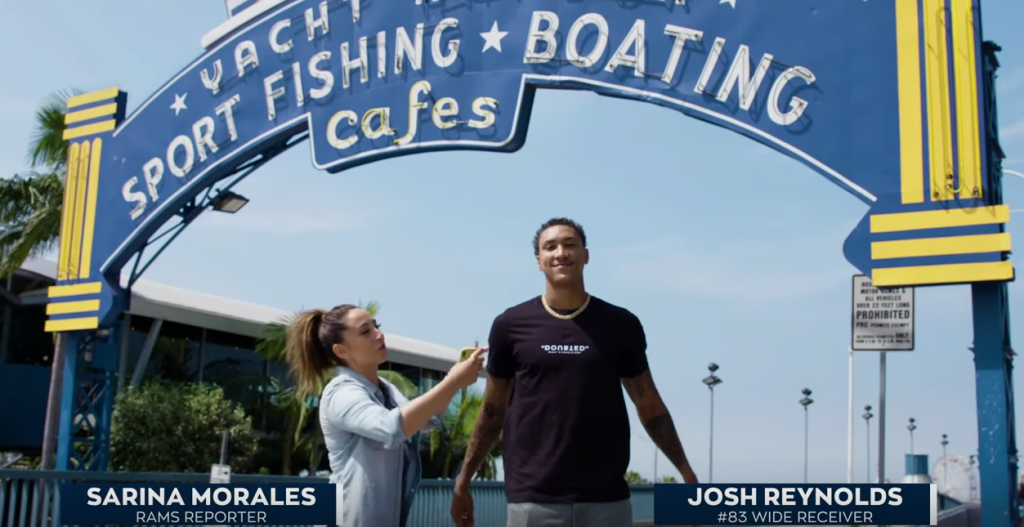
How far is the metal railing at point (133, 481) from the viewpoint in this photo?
11.1 meters

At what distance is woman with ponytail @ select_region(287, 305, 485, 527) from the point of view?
12.5ft

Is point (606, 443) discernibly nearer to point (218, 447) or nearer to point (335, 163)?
point (335, 163)

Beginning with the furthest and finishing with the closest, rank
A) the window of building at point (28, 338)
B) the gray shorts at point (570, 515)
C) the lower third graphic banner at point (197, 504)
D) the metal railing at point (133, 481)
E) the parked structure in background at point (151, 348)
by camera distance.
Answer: the window of building at point (28, 338) < the parked structure in background at point (151, 348) < the metal railing at point (133, 481) < the lower third graphic banner at point (197, 504) < the gray shorts at point (570, 515)

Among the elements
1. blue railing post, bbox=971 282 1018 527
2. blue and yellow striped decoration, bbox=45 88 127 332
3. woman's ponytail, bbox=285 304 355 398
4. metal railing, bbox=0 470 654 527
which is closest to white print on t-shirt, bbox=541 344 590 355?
woman's ponytail, bbox=285 304 355 398

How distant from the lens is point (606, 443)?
4219 mm

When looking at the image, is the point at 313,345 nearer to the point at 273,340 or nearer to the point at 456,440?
the point at 273,340

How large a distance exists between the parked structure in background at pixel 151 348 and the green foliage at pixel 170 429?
1.23 metres

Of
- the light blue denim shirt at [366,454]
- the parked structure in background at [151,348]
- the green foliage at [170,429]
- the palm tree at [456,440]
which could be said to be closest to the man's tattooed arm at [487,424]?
the light blue denim shirt at [366,454]

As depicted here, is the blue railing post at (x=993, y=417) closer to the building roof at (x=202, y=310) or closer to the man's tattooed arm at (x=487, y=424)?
the man's tattooed arm at (x=487, y=424)

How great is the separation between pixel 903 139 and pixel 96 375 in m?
12.0

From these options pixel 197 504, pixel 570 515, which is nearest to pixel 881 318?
pixel 197 504

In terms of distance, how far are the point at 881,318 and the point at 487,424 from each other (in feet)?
22.4

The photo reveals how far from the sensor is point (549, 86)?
39.0 feet

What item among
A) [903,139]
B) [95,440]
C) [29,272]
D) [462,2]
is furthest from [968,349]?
[29,272]
